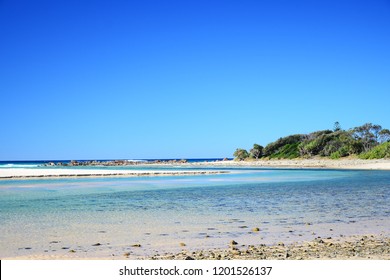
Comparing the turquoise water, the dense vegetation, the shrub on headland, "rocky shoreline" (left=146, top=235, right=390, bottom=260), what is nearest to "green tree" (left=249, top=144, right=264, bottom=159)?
the dense vegetation

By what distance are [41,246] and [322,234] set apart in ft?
18.7

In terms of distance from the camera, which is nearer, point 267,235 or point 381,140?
point 267,235

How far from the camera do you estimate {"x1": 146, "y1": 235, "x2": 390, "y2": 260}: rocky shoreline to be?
700 centimetres

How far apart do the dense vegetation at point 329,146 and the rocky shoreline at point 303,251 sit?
55995 millimetres

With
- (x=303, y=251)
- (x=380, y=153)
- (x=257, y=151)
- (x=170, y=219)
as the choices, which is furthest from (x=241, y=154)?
(x=303, y=251)

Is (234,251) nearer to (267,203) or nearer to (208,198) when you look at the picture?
(267,203)

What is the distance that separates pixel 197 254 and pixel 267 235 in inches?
92.5

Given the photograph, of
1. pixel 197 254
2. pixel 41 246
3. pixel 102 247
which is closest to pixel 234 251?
pixel 197 254

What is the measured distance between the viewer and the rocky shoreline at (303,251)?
7.00m

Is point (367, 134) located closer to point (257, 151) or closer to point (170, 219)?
point (257, 151)

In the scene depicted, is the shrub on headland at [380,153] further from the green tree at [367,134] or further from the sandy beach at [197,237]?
the sandy beach at [197,237]
